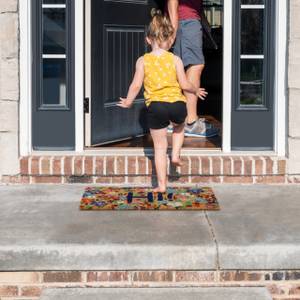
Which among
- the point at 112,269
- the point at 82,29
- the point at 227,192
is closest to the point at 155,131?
the point at 227,192

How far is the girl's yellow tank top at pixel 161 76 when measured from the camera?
5746 mm

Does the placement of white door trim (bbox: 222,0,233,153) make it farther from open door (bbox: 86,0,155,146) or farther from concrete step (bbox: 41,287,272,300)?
concrete step (bbox: 41,287,272,300)

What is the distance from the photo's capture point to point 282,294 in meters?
4.60

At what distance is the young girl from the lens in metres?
5.75

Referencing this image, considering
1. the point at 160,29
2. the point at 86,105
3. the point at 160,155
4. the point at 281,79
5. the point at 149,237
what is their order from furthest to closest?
1. the point at 86,105
2. the point at 281,79
3. the point at 160,155
4. the point at 160,29
5. the point at 149,237

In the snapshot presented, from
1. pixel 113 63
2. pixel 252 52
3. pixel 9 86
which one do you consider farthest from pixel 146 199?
pixel 113 63

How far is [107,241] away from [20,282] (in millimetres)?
537

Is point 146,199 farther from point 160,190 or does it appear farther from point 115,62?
point 115,62

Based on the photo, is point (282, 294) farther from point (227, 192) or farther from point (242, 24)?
point (242, 24)

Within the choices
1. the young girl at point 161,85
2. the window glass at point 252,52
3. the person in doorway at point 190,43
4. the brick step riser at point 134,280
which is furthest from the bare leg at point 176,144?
the brick step riser at point 134,280

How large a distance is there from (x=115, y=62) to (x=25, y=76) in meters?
0.96

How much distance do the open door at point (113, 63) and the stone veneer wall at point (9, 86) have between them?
63cm

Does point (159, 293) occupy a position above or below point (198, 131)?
below

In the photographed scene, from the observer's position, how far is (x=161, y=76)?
576 centimetres
